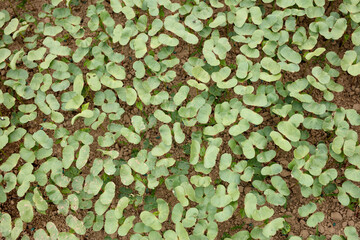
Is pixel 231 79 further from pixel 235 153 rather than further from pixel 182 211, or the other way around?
pixel 182 211

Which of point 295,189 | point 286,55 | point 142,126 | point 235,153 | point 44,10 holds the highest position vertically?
point 44,10

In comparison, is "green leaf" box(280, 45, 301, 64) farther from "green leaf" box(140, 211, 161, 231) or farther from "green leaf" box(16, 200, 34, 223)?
"green leaf" box(16, 200, 34, 223)

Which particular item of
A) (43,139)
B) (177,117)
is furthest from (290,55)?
(43,139)

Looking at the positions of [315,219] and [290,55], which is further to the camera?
[290,55]

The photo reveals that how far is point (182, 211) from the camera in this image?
1.88 metres

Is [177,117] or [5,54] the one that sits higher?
[5,54]

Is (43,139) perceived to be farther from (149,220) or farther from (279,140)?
(279,140)

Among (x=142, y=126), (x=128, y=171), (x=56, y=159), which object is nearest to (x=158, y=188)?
(x=128, y=171)

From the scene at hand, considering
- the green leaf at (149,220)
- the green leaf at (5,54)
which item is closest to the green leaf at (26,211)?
the green leaf at (149,220)

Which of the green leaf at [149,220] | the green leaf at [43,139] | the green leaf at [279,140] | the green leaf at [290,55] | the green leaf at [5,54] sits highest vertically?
the green leaf at [5,54]

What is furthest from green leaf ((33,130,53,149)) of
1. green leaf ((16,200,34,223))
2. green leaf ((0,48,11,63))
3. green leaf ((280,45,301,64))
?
green leaf ((280,45,301,64))

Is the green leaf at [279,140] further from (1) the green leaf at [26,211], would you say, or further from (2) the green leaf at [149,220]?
(1) the green leaf at [26,211]

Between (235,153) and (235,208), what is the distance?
282mm

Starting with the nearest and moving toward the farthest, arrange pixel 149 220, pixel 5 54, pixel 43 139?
pixel 149 220, pixel 43 139, pixel 5 54
